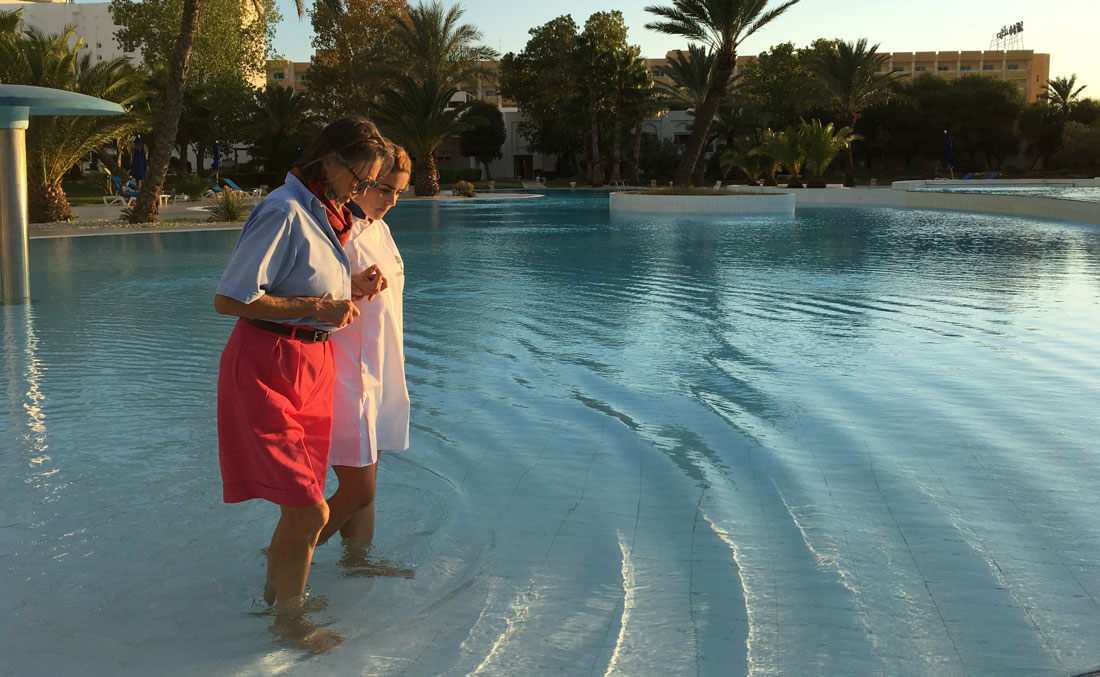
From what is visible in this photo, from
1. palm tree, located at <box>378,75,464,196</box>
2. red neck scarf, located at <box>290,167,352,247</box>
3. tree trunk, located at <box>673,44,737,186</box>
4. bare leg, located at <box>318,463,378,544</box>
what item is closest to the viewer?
red neck scarf, located at <box>290,167,352,247</box>

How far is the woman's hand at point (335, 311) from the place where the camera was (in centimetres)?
273

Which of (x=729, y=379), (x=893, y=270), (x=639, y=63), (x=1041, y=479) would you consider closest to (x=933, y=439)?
(x=1041, y=479)

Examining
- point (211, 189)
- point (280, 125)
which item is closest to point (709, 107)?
point (211, 189)

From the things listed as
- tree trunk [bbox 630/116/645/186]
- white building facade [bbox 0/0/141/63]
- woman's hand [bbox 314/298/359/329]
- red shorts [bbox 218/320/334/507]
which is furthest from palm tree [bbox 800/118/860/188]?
white building facade [bbox 0/0/141/63]

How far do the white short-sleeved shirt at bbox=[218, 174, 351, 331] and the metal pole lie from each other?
8.10 meters

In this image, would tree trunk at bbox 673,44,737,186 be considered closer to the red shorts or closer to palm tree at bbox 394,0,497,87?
palm tree at bbox 394,0,497,87

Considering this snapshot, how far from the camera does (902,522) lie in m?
3.98

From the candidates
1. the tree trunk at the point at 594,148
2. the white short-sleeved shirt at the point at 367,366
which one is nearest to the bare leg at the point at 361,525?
the white short-sleeved shirt at the point at 367,366

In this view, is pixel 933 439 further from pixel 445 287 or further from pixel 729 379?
pixel 445 287

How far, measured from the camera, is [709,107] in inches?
1192

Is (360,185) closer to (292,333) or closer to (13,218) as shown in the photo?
(292,333)

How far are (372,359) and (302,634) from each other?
0.82 metres

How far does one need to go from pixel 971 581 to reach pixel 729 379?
3.36 m

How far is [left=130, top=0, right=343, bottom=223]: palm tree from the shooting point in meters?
21.0
